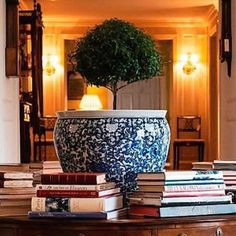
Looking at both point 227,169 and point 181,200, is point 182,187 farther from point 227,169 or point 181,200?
point 227,169

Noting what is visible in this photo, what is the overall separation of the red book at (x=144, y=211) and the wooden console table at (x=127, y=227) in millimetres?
44

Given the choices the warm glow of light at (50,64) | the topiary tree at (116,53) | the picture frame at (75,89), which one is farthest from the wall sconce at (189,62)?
the topiary tree at (116,53)

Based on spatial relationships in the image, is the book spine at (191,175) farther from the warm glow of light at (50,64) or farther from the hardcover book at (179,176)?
the warm glow of light at (50,64)

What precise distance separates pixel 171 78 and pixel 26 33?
199 inches

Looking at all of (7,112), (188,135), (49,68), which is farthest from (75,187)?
(188,135)

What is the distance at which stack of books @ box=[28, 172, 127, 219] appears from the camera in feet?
5.12

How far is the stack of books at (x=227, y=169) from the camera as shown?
184 centimetres

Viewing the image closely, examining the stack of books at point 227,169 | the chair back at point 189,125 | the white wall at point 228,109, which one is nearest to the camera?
the stack of books at point 227,169

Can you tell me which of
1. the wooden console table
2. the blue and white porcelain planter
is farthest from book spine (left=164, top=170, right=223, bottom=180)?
the blue and white porcelain planter

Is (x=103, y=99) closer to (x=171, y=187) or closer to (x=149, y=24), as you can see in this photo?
(x=149, y=24)

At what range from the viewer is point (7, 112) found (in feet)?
20.0

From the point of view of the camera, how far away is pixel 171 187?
160cm

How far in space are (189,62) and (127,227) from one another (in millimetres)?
10462

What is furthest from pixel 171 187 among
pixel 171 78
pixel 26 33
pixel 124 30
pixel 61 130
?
pixel 171 78
